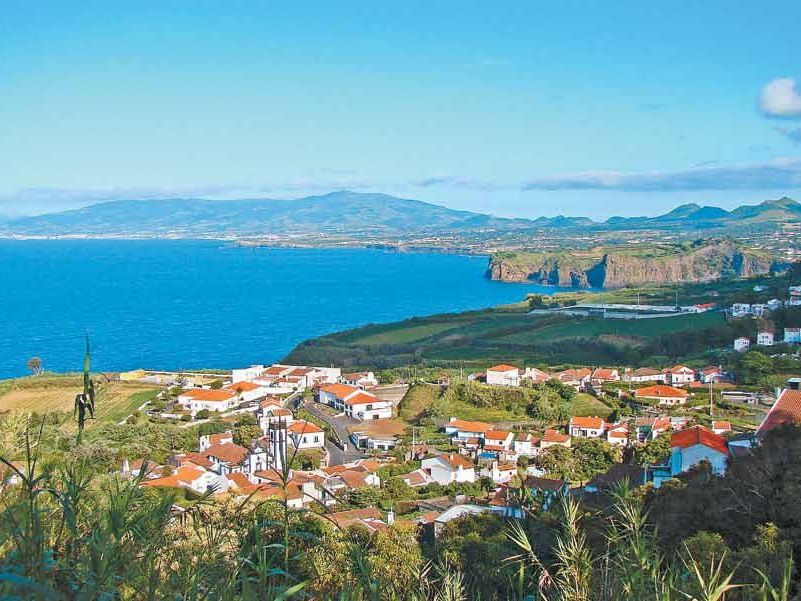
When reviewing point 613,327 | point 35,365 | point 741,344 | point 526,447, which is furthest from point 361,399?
point 613,327

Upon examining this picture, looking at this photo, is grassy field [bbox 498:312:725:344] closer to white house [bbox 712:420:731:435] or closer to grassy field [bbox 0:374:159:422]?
grassy field [bbox 0:374:159:422]

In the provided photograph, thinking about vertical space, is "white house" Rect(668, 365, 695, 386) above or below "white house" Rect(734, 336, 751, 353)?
below

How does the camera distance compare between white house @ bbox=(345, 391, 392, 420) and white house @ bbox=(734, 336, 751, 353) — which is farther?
white house @ bbox=(734, 336, 751, 353)

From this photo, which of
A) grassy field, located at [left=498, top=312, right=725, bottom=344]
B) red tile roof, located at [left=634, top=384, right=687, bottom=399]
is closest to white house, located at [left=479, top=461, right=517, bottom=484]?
red tile roof, located at [left=634, top=384, right=687, bottom=399]

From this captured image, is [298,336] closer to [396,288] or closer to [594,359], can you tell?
[594,359]

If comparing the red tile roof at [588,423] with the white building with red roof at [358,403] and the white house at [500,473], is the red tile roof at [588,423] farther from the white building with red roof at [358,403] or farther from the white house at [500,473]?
the white building with red roof at [358,403]
